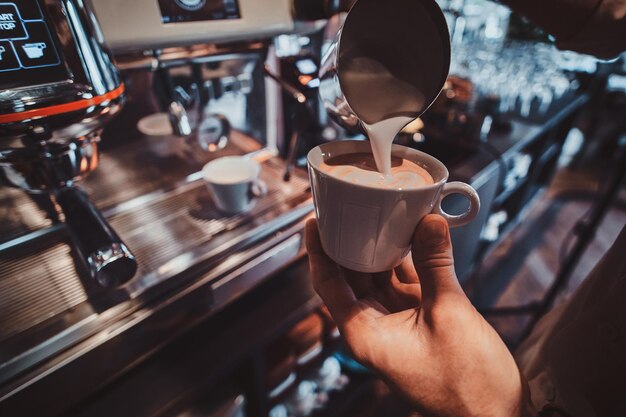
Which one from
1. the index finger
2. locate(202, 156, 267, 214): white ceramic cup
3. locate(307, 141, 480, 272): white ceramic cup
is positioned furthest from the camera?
locate(202, 156, 267, 214): white ceramic cup

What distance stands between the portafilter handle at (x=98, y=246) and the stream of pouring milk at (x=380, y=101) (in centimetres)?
43

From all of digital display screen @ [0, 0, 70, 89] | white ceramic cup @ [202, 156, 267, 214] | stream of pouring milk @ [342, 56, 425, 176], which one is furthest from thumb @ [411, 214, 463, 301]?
digital display screen @ [0, 0, 70, 89]

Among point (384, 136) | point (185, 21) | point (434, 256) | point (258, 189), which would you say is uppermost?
point (185, 21)

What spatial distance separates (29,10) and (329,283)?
0.57m

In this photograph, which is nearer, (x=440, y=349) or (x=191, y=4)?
(x=440, y=349)

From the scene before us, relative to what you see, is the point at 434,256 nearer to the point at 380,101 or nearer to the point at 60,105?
the point at 380,101

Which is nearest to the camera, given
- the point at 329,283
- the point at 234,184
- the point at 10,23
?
the point at 10,23

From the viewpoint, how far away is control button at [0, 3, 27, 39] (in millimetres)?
433

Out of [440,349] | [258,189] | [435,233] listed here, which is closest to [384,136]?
[435,233]

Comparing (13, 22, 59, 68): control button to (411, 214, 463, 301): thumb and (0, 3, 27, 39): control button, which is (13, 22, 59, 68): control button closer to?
(0, 3, 27, 39): control button

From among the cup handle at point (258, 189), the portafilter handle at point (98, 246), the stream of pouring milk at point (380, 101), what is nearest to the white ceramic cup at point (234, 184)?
the cup handle at point (258, 189)

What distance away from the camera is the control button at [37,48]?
450mm

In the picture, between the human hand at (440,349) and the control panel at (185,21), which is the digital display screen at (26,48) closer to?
the control panel at (185,21)

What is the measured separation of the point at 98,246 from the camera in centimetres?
54
